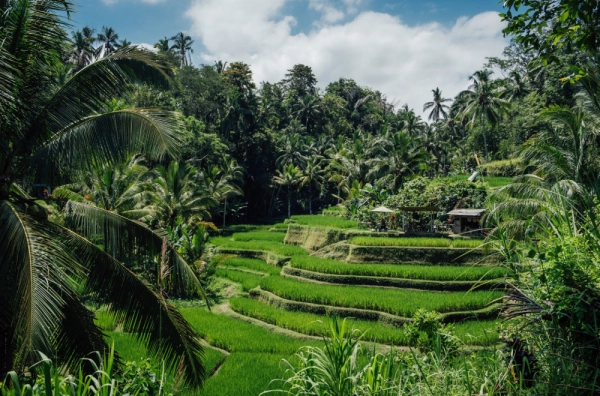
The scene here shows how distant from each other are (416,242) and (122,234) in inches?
537

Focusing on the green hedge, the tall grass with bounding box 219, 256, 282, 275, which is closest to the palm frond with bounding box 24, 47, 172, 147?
the green hedge

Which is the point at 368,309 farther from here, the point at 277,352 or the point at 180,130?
the point at 180,130

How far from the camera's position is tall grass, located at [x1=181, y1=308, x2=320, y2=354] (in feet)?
34.5

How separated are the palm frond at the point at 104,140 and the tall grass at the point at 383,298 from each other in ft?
28.9

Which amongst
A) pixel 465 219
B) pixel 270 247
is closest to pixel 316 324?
pixel 465 219

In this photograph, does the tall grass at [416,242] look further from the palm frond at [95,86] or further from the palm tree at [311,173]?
the palm tree at [311,173]

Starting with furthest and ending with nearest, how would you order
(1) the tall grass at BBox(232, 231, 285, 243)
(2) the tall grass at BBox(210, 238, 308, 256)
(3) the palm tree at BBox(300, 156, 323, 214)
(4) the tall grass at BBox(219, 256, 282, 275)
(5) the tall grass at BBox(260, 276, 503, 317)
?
(3) the palm tree at BBox(300, 156, 323, 214) → (1) the tall grass at BBox(232, 231, 285, 243) → (2) the tall grass at BBox(210, 238, 308, 256) → (4) the tall grass at BBox(219, 256, 282, 275) → (5) the tall grass at BBox(260, 276, 503, 317)

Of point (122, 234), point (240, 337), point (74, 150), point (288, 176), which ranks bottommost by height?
point (240, 337)

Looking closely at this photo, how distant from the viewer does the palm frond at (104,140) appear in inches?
192

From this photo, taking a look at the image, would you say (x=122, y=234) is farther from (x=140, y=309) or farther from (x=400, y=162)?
(x=400, y=162)

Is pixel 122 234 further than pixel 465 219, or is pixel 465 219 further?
pixel 465 219

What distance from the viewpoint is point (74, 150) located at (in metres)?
4.89

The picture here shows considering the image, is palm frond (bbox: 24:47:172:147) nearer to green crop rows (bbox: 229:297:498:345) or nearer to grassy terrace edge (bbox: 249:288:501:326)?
green crop rows (bbox: 229:297:498:345)

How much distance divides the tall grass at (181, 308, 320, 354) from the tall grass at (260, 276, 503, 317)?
7.11 feet
